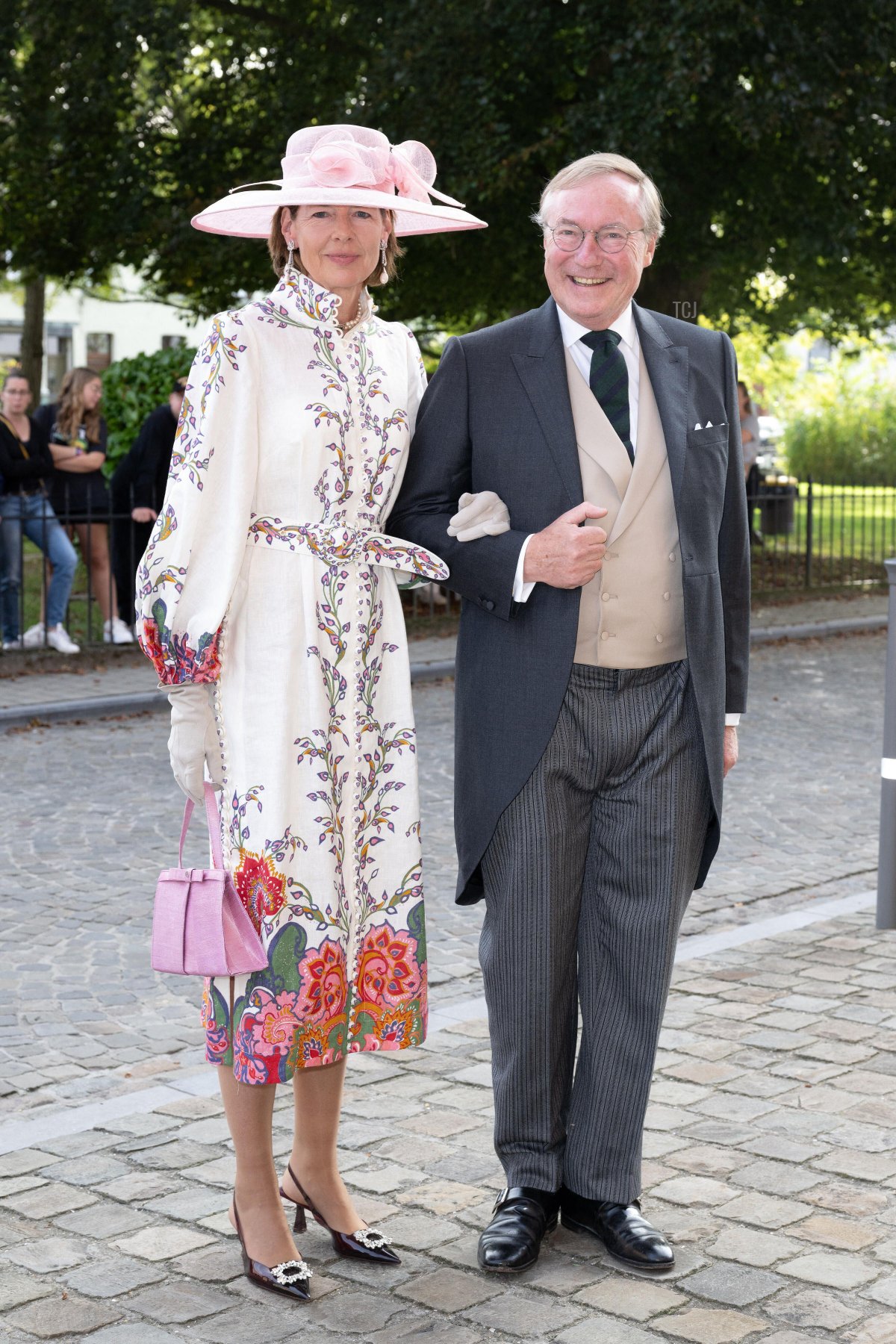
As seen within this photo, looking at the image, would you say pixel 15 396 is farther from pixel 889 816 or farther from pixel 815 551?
pixel 815 551

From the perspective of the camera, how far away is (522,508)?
10.8 feet

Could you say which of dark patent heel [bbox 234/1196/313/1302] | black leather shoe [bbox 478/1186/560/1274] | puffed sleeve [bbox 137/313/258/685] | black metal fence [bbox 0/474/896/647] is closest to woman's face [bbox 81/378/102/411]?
black metal fence [bbox 0/474/896/647]

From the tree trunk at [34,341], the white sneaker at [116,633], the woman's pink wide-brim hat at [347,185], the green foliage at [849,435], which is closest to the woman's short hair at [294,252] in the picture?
the woman's pink wide-brim hat at [347,185]

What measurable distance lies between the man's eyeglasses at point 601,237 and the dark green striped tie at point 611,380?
184mm

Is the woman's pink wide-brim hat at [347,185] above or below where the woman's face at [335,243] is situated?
above

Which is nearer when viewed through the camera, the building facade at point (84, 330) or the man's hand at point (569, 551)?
the man's hand at point (569, 551)

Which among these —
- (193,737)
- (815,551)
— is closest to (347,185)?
(193,737)

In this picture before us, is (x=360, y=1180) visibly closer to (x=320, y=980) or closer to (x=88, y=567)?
(x=320, y=980)

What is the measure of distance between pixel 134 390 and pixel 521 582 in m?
12.9

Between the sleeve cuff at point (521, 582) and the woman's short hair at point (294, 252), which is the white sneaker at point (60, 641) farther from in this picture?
the sleeve cuff at point (521, 582)

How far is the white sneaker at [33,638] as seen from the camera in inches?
504

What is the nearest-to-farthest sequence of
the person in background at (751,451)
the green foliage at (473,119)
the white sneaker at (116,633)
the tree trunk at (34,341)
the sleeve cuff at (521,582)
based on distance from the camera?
1. the sleeve cuff at (521,582)
2. the white sneaker at (116,633)
3. the green foliage at (473,119)
4. the person in background at (751,451)
5. the tree trunk at (34,341)

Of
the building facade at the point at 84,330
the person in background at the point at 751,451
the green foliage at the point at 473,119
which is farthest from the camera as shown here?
the building facade at the point at 84,330

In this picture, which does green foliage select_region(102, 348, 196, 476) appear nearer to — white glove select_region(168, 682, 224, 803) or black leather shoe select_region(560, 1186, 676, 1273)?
white glove select_region(168, 682, 224, 803)
